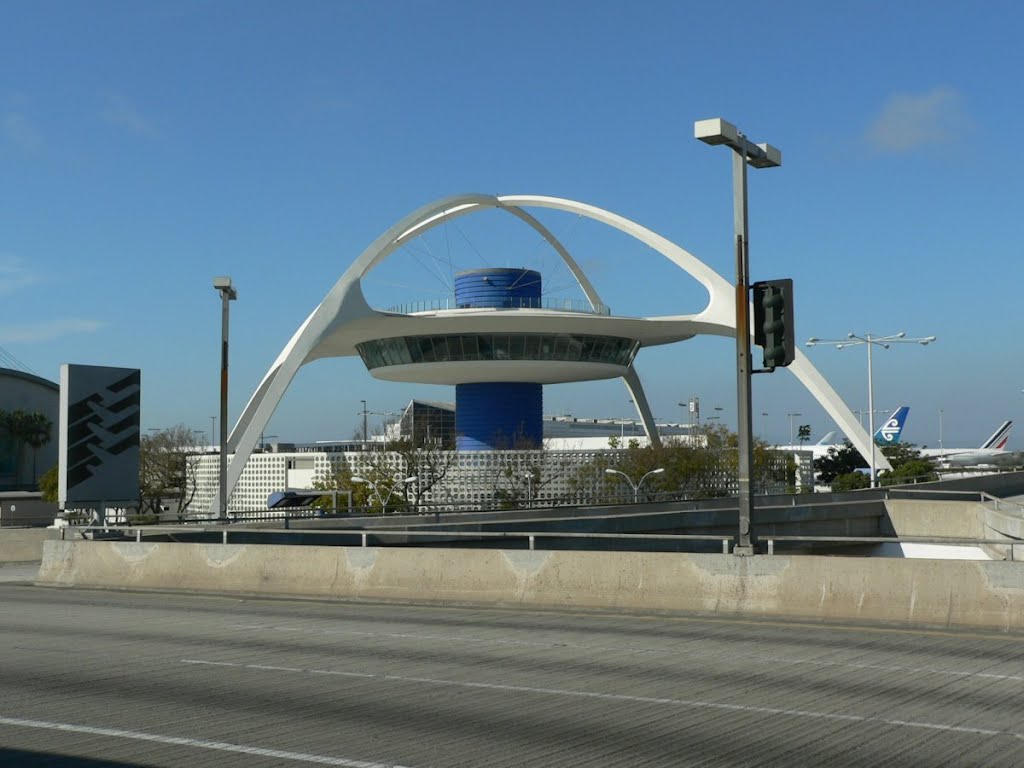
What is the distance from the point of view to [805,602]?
17453 millimetres

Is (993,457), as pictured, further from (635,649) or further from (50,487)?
(635,649)

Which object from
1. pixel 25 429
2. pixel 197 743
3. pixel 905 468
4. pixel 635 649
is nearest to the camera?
pixel 197 743

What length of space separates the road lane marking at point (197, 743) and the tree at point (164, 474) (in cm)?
8544

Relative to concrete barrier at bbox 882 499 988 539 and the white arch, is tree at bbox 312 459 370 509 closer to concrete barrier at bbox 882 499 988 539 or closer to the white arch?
the white arch

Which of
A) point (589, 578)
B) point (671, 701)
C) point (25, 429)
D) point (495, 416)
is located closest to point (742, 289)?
point (589, 578)

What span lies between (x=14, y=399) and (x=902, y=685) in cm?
12447

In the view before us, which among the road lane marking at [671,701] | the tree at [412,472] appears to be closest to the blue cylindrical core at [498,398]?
the tree at [412,472]

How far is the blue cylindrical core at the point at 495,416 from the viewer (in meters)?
93.2

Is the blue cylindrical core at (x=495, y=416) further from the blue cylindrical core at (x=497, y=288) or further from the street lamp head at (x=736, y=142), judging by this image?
the street lamp head at (x=736, y=142)

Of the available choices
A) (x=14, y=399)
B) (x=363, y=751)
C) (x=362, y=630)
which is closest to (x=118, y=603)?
(x=362, y=630)

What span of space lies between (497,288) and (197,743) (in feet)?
267

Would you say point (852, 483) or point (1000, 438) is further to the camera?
point (1000, 438)

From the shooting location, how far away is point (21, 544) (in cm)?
3691

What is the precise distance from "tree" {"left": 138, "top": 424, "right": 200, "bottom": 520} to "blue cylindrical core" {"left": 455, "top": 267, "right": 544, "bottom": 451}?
2183 centimetres
